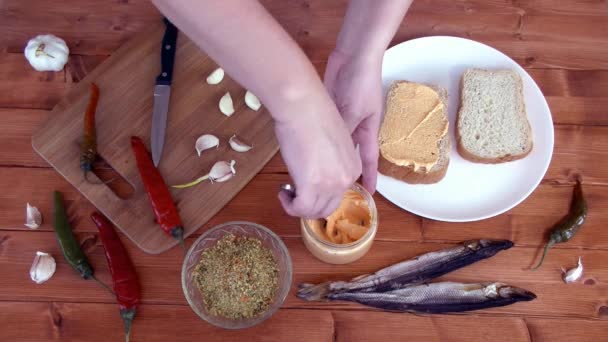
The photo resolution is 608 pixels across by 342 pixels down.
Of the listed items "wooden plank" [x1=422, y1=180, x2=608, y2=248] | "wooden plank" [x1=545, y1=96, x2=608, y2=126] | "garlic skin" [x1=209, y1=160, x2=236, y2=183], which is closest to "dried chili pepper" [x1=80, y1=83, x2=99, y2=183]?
"garlic skin" [x1=209, y1=160, x2=236, y2=183]

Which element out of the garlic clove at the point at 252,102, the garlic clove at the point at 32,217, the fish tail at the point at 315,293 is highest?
the garlic clove at the point at 252,102

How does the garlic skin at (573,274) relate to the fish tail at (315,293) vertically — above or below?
above

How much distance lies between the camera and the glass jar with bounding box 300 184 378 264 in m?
1.26

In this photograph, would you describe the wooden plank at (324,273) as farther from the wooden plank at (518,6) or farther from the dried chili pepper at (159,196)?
the wooden plank at (518,6)

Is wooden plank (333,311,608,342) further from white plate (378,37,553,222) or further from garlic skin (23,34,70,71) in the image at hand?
garlic skin (23,34,70,71)

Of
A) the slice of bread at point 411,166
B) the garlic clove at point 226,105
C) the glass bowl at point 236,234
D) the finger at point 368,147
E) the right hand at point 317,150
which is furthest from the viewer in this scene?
the garlic clove at point 226,105

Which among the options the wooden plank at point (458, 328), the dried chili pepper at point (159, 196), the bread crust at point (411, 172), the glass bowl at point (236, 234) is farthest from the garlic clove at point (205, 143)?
the wooden plank at point (458, 328)

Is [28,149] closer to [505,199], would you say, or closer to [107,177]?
[107,177]

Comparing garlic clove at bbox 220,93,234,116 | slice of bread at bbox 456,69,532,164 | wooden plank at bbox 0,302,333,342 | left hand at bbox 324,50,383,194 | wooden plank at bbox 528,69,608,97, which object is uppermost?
left hand at bbox 324,50,383,194

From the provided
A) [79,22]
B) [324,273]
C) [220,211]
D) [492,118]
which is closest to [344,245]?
[324,273]

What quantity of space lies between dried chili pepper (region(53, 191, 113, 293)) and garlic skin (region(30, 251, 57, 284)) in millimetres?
39

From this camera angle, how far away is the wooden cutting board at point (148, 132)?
1434 mm

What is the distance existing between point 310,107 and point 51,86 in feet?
3.38

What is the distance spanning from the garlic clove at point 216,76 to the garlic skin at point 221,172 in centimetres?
26
